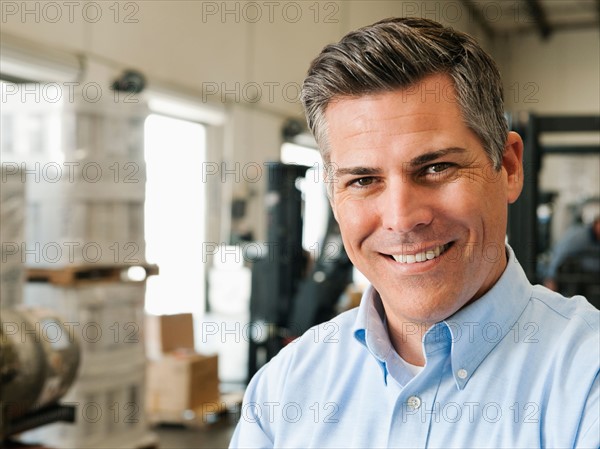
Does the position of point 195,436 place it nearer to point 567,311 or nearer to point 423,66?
point 567,311

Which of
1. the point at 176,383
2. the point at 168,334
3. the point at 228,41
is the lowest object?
the point at 176,383

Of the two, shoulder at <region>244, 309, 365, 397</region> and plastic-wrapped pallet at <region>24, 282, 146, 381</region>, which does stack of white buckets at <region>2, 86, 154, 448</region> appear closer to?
plastic-wrapped pallet at <region>24, 282, 146, 381</region>

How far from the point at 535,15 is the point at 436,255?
14.2 m

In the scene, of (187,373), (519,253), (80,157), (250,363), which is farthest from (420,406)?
(250,363)

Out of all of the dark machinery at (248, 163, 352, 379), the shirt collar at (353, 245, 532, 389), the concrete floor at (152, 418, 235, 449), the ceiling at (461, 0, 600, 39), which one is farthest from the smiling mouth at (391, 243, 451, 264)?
the ceiling at (461, 0, 600, 39)

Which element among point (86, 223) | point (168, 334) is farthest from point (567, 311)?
point (168, 334)

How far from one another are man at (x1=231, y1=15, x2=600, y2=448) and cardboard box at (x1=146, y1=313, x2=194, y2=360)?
16.5ft

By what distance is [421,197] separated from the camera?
4.51 ft

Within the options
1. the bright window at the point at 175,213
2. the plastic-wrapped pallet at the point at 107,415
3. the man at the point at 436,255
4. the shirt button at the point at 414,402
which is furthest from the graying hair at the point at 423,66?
the bright window at the point at 175,213

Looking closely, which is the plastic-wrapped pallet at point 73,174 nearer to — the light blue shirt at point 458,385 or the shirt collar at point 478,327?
the light blue shirt at point 458,385

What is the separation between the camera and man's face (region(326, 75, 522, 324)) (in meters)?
1.38

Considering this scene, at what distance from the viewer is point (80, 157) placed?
182 inches

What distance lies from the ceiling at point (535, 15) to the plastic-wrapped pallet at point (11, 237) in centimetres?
1177

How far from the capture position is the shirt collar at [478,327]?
140 cm
